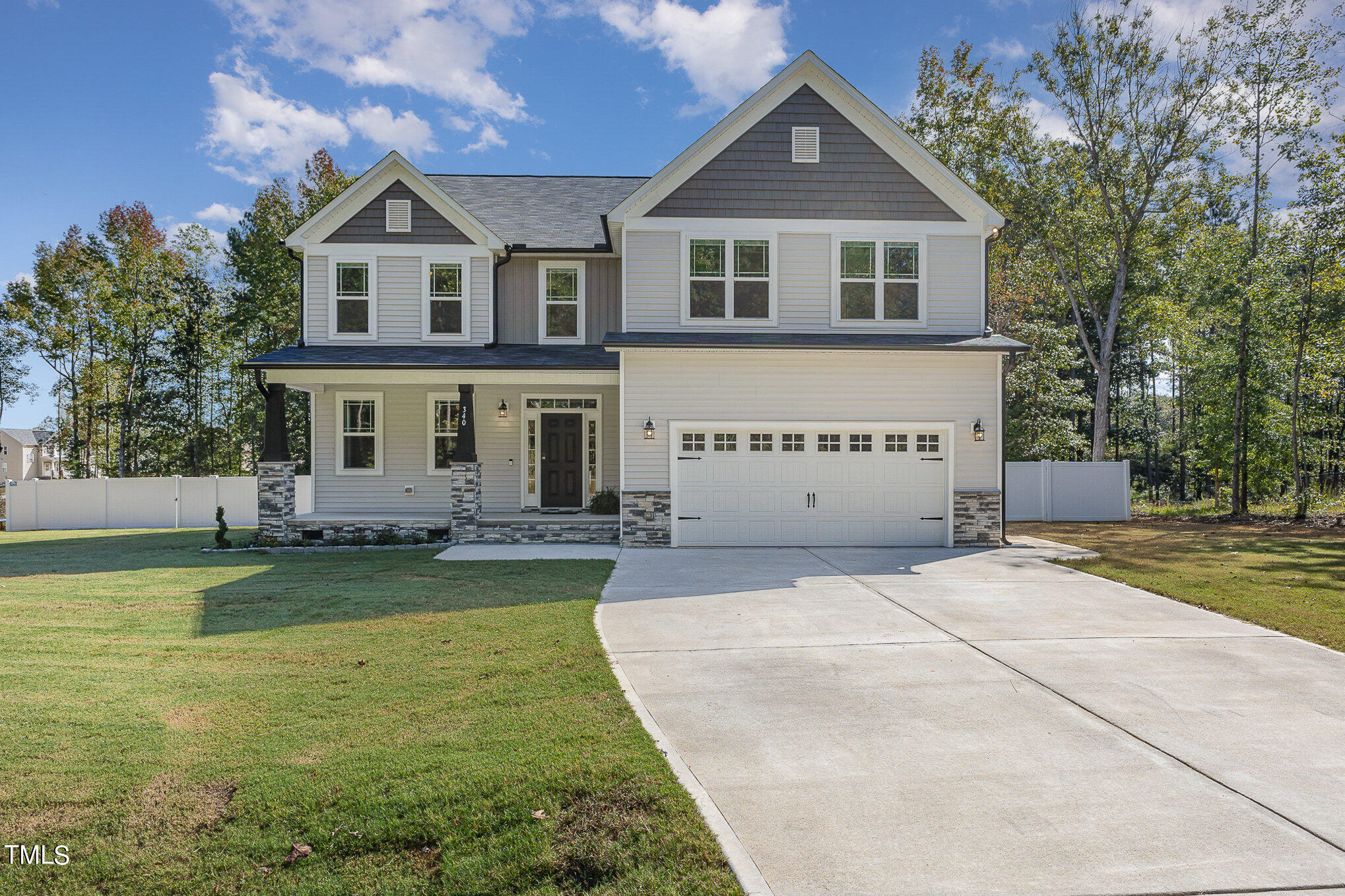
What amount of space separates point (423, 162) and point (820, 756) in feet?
83.8

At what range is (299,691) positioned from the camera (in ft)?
16.7

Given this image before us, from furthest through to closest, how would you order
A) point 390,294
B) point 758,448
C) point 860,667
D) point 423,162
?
1. point 423,162
2. point 390,294
3. point 758,448
4. point 860,667

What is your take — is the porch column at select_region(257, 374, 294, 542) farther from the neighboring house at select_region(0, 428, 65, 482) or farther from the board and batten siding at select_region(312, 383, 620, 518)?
the neighboring house at select_region(0, 428, 65, 482)

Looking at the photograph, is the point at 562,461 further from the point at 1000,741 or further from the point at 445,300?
the point at 1000,741

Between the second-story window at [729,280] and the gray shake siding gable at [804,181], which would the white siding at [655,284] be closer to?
the second-story window at [729,280]

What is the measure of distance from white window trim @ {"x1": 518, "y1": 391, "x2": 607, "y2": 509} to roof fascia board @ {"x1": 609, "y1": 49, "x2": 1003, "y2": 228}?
13.9ft

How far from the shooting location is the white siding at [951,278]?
13.8 m

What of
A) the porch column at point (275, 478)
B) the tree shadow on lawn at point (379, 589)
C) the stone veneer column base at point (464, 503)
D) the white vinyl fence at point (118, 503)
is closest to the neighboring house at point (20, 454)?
the white vinyl fence at point (118, 503)

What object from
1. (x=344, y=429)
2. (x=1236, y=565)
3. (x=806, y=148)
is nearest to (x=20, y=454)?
(x=344, y=429)

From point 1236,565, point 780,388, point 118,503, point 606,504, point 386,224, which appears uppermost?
point 386,224

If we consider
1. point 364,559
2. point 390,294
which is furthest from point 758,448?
point 390,294

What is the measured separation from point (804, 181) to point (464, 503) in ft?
29.7

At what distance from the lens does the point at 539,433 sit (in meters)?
15.6

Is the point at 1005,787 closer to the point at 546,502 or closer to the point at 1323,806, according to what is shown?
the point at 1323,806
